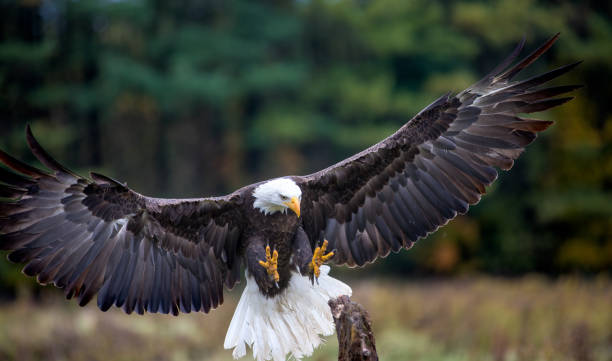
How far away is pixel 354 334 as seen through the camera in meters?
3.50

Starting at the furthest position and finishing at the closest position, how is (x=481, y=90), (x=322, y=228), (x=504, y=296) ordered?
(x=504, y=296), (x=322, y=228), (x=481, y=90)

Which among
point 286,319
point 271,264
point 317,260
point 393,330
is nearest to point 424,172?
point 317,260

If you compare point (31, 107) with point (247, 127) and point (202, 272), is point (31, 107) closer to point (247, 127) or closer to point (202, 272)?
point (247, 127)

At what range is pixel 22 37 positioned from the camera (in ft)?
42.7

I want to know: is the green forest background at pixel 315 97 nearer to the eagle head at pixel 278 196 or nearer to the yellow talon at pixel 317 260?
the yellow talon at pixel 317 260

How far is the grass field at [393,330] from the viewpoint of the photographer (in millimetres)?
7188

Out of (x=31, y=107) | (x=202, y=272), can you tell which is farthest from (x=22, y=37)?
(x=202, y=272)

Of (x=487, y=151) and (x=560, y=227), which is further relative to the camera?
(x=560, y=227)

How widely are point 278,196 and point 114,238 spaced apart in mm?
1183

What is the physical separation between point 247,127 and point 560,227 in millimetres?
9573

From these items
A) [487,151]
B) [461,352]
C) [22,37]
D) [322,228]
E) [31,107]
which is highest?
[22,37]

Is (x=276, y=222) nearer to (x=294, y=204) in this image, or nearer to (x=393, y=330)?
(x=294, y=204)

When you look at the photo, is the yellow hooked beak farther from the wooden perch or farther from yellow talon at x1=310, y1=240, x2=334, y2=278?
the wooden perch

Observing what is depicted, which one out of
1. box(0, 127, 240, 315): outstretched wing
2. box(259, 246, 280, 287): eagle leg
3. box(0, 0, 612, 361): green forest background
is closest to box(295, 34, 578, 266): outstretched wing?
box(259, 246, 280, 287): eagle leg
